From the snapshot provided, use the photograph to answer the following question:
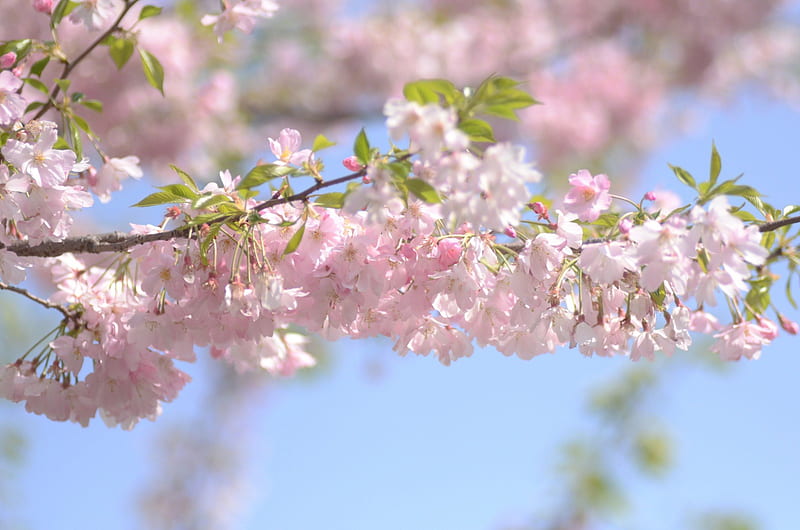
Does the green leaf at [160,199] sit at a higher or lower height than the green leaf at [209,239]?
higher

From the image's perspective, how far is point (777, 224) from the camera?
45.4 inches

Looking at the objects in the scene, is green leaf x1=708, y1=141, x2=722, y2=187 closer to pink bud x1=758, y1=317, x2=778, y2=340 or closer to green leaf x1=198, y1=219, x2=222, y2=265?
pink bud x1=758, y1=317, x2=778, y2=340

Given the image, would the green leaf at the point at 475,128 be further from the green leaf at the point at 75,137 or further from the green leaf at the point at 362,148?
the green leaf at the point at 75,137

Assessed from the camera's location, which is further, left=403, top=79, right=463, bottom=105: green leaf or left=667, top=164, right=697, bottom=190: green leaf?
left=667, top=164, right=697, bottom=190: green leaf

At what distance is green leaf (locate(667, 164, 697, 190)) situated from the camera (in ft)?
3.73

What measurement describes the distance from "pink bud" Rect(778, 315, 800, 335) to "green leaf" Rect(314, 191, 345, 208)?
875mm

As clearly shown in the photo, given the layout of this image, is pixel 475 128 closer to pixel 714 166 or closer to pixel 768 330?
pixel 714 166

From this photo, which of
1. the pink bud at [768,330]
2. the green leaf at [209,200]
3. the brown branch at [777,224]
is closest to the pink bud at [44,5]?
the green leaf at [209,200]

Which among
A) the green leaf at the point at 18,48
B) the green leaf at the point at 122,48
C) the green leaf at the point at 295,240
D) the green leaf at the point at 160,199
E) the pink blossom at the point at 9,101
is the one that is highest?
the green leaf at the point at 122,48

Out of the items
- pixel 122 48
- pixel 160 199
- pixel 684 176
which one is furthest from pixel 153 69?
pixel 684 176

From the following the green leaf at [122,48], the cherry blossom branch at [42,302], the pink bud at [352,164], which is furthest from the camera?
the green leaf at [122,48]

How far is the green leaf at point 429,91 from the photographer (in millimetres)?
924

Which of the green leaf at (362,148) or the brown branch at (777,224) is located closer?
the green leaf at (362,148)

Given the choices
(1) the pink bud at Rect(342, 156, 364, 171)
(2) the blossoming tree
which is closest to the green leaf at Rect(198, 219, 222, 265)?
(2) the blossoming tree
